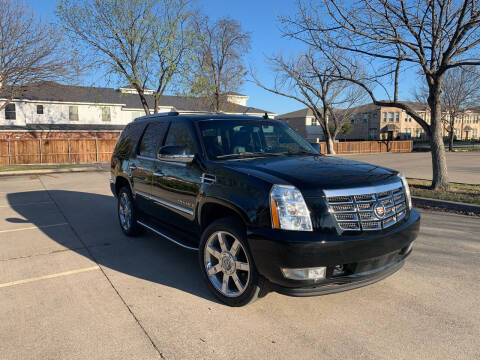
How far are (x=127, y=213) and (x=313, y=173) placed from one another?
3.77 meters

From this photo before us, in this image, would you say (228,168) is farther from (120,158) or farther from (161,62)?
(161,62)

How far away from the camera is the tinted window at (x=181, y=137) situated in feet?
13.7

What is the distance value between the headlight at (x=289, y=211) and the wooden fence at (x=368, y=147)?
123 ft

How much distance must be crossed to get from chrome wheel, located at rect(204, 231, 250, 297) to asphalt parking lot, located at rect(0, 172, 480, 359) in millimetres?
201

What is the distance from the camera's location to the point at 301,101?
3112 cm

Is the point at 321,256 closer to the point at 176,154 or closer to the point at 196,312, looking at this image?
the point at 196,312

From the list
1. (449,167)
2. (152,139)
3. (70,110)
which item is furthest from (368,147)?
(152,139)

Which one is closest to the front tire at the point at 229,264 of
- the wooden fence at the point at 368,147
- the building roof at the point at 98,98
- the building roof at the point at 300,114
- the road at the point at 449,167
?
the road at the point at 449,167

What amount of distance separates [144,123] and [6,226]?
3736mm

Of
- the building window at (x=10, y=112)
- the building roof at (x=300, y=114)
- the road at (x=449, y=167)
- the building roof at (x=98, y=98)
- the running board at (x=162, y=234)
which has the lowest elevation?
the running board at (x=162, y=234)

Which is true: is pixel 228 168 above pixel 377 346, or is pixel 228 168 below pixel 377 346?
above

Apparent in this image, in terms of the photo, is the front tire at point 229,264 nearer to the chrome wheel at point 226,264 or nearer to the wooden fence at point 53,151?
the chrome wheel at point 226,264

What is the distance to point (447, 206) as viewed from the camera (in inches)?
320

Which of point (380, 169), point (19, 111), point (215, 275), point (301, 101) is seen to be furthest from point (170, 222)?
point (19, 111)
